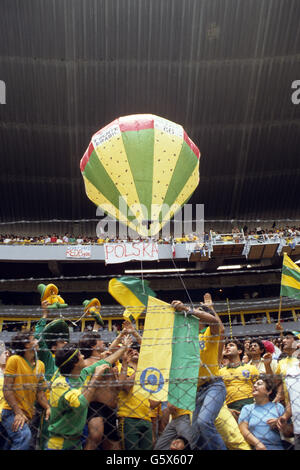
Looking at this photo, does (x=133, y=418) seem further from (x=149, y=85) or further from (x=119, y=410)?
(x=149, y=85)

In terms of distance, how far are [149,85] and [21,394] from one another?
17470 millimetres

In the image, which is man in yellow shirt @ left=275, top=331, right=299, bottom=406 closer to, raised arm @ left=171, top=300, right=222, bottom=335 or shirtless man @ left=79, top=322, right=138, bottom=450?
raised arm @ left=171, top=300, right=222, bottom=335

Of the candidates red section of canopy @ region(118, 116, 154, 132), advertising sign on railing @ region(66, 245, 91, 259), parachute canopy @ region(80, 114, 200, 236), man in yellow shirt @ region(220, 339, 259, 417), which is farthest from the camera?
advertising sign on railing @ region(66, 245, 91, 259)

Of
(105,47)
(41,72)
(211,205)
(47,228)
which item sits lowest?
(47,228)

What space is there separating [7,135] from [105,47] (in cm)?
653

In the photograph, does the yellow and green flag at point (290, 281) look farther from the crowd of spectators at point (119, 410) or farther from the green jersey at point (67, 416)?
the green jersey at point (67, 416)

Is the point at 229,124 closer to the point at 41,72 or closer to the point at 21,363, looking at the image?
the point at 41,72

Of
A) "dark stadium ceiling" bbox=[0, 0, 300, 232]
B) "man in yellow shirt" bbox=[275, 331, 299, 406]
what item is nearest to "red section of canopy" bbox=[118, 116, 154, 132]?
"man in yellow shirt" bbox=[275, 331, 299, 406]

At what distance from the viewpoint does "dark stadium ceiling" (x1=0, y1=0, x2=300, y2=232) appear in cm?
1730

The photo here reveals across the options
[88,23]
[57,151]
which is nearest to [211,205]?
[57,151]

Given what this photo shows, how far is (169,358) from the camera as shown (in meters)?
3.80

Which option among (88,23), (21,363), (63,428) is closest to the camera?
(63,428)

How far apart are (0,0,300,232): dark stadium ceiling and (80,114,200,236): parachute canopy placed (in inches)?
405

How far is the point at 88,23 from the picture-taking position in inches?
679
